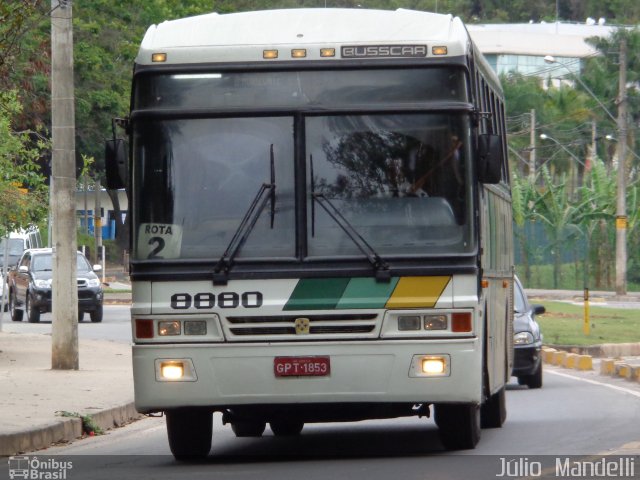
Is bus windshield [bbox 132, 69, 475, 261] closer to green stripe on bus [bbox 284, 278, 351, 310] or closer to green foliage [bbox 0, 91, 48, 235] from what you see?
green stripe on bus [bbox 284, 278, 351, 310]

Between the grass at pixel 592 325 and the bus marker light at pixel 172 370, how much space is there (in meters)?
18.6

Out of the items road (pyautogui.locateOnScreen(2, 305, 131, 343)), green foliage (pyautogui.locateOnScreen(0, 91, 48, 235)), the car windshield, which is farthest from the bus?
the car windshield

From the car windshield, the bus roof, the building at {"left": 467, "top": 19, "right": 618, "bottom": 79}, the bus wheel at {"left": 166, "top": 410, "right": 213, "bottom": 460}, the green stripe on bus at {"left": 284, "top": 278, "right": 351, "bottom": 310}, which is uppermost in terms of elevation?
the building at {"left": 467, "top": 19, "right": 618, "bottom": 79}

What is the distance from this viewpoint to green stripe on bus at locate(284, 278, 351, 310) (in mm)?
11141

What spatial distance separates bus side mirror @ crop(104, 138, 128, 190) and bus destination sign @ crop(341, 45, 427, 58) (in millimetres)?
1797

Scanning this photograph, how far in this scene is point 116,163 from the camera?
11.6 m

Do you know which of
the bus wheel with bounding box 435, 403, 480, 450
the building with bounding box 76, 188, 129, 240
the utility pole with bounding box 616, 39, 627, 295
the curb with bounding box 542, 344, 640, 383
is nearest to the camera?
the bus wheel with bounding box 435, 403, 480, 450

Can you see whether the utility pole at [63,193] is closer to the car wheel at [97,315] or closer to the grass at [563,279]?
the car wheel at [97,315]

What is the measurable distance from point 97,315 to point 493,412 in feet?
79.0

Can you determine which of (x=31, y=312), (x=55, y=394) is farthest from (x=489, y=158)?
(x=31, y=312)

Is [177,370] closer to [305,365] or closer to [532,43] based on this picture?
[305,365]

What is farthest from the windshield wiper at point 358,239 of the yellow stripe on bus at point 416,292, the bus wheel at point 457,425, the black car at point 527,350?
the black car at point 527,350

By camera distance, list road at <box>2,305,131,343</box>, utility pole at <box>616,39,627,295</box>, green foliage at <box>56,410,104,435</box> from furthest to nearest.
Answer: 1. utility pole at <box>616,39,627,295</box>
2. road at <box>2,305,131,343</box>
3. green foliage at <box>56,410,104,435</box>

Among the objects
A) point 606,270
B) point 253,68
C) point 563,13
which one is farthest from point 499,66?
point 253,68
